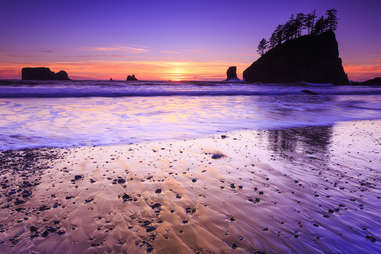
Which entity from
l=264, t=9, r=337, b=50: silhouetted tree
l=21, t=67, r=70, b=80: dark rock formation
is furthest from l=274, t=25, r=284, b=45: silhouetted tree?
l=21, t=67, r=70, b=80: dark rock formation

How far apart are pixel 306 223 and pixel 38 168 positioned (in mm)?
4564

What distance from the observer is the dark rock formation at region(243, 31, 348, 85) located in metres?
64.7

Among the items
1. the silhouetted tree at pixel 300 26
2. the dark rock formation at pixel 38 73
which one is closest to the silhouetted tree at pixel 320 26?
the silhouetted tree at pixel 300 26

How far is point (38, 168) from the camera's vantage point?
4.00 meters

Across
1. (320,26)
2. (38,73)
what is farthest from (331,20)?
(38,73)

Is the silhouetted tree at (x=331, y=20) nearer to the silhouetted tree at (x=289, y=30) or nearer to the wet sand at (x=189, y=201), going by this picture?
the silhouetted tree at (x=289, y=30)

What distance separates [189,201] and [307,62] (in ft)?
254

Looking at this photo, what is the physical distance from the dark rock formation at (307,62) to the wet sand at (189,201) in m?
71.8

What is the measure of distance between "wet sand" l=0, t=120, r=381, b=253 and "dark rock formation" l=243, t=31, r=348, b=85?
2826 inches

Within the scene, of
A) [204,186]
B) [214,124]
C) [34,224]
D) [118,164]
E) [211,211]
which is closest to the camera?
[34,224]

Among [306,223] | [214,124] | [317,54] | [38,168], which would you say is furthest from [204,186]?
[317,54]

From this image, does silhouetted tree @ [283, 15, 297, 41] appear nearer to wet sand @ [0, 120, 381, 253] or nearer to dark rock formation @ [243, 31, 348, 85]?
dark rock formation @ [243, 31, 348, 85]

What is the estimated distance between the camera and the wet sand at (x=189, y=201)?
2.16 metres

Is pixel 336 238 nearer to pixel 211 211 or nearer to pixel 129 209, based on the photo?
pixel 211 211
